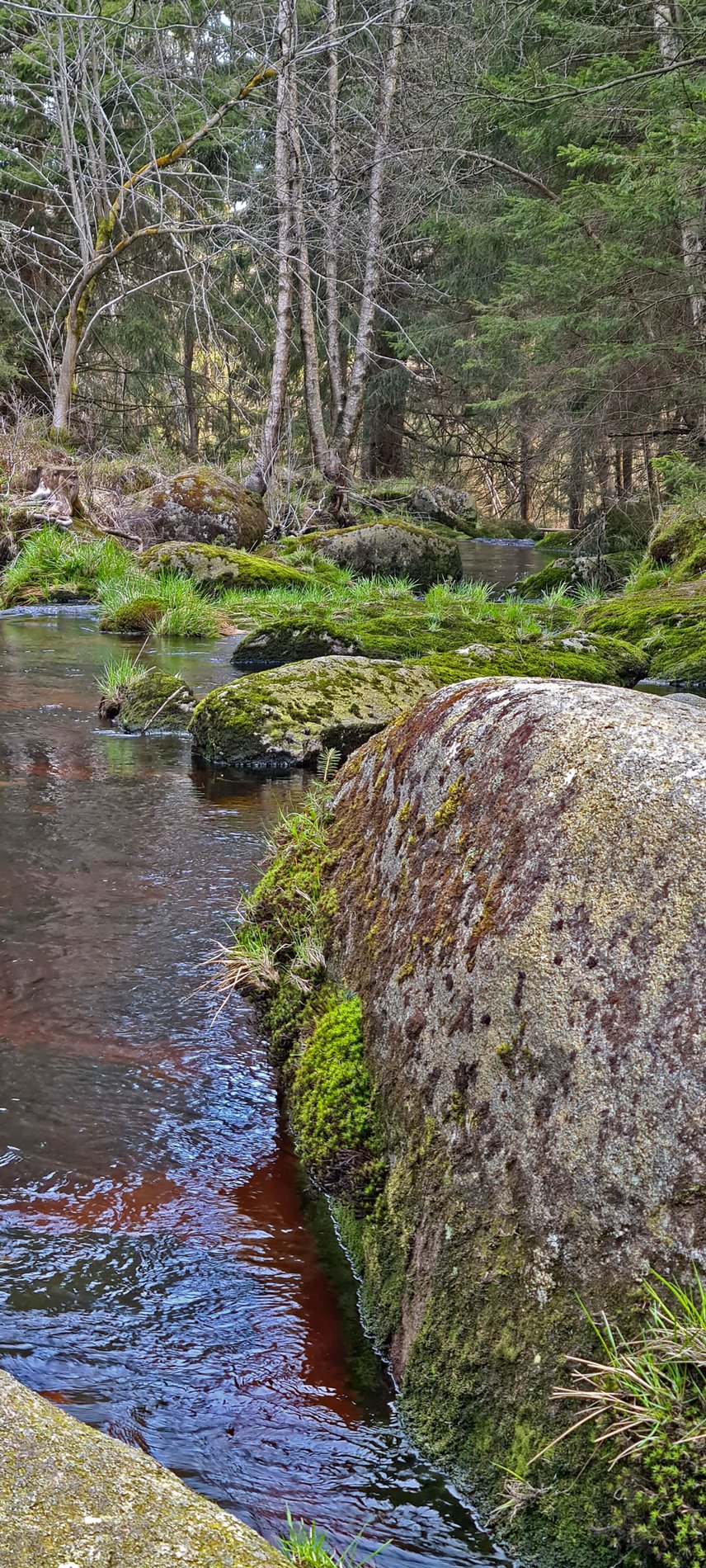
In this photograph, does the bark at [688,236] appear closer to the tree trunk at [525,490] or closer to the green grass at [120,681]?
the green grass at [120,681]

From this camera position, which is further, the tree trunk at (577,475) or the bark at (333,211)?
the bark at (333,211)

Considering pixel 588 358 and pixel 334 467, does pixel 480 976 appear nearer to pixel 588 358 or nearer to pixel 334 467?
→ pixel 588 358

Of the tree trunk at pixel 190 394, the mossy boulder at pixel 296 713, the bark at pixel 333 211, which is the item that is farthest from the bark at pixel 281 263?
the mossy boulder at pixel 296 713

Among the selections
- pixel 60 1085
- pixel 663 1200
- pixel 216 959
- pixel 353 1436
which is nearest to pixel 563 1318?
pixel 663 1200

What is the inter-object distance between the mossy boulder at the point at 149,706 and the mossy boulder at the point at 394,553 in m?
8.15

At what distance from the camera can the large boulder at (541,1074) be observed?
2.08 m

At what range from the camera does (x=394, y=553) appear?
677 inches

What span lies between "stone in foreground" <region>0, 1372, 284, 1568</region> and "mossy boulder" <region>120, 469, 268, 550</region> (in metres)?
16.2

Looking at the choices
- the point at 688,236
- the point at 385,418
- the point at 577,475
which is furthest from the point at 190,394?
the point at 688,236

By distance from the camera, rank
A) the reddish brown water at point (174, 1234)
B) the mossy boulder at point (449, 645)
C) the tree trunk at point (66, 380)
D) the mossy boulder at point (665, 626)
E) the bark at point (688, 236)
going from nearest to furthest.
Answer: the reddish brown water at point (174, 1234) < the mossy boulder at point (449, 645) < the mossy boulder at point (665, 626) < the bark at point (688, 236) < the tree trunk at point (66, 380)

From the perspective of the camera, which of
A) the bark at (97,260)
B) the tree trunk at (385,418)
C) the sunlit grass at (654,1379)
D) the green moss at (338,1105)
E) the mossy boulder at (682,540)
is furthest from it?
the tree trunk at (385,418)

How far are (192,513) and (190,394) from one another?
1358 centimetres

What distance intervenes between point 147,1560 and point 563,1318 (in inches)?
34.7

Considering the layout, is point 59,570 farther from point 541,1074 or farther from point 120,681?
point 541,1074
